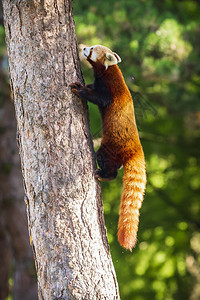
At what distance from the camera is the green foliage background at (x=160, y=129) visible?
4418 millimetres

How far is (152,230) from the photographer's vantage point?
6617 mm

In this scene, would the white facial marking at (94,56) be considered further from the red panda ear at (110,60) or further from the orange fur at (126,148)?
the orange fur at (126,148)

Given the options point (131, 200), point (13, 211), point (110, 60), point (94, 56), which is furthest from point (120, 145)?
point (13, 211)

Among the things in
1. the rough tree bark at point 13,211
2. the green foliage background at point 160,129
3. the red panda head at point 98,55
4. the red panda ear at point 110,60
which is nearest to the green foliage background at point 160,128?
the green foliage background at point 160,129

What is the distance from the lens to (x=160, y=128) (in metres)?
7.77

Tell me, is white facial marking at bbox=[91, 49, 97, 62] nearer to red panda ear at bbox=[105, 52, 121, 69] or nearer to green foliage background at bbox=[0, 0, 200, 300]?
red panda ear at bbox=[105, 52, 121, 69]

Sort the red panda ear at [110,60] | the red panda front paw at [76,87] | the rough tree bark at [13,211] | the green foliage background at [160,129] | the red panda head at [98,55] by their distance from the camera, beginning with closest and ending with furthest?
the red panda front paw at [76,87] < the red panda ear at [110,60] < the red panda head at [98,55] < the green foliage background at [160,129] < the rough tree bark at [13,211]

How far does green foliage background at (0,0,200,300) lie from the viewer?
442 centimetres

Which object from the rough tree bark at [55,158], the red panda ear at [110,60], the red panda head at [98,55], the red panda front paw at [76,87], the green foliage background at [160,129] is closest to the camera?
the rough tree bark at [55,158]

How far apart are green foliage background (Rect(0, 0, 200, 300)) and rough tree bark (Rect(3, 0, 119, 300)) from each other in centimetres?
77

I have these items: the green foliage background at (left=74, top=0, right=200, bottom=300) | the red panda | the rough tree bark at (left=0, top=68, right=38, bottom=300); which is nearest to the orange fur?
the red panda

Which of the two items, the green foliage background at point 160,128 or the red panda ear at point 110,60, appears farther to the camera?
the green foliage background at point 160,128

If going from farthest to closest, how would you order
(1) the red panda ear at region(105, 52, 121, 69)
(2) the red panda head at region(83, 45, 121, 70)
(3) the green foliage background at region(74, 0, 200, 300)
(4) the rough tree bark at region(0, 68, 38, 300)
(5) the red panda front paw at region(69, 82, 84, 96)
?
(4) the rough tree bark at region(0, 68, 38, 300) → (3) the green foliage background at region(74, 0, 200, 300) → (2) the red panda head at region(83, 45, 121, 70) → (1) the red panda ear at region(105, 52, 121, 69) → (5) the red panda front paw at region(69, 82, 84, 96)

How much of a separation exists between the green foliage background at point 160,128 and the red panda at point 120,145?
60 cm
